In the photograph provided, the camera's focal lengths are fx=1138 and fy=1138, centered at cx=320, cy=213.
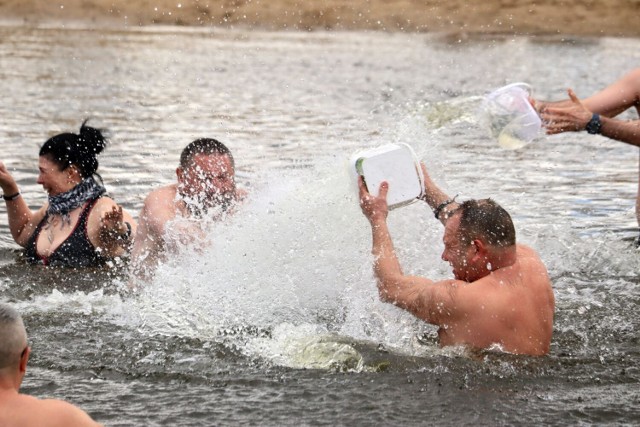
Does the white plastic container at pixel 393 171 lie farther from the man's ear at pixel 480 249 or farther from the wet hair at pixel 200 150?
the wet hair at pixel 200 150

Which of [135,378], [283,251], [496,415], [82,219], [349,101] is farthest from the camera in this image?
[349,101]

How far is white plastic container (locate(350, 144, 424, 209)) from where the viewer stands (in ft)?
19.2

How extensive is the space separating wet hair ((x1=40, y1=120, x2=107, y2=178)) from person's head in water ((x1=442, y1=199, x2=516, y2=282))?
127 inches

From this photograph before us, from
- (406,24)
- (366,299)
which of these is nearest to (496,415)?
(366,299)

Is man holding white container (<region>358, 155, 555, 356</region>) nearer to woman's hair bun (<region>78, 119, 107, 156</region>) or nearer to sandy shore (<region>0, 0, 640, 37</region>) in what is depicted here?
woman's hair bun (<region>78, 119, 107, 156</region>)

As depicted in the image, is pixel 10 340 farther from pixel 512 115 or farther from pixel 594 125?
pixel 594 125

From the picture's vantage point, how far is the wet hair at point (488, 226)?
5527 millimetres

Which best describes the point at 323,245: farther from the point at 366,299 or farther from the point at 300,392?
the point at 300,392

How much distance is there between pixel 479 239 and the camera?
5.55m

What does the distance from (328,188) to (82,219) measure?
178cm

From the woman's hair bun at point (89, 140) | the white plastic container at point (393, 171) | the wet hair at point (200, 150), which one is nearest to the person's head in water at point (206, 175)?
the wet hair at point (200, 150)

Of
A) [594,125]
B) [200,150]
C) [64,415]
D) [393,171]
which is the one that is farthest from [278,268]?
[64,415]

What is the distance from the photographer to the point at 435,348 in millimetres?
6051

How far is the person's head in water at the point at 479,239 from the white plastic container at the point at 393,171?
13.4 inches
